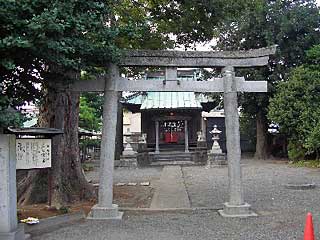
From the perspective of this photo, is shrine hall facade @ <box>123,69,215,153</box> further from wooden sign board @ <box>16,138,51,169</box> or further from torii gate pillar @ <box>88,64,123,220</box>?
wooden sign board @ <box>16,138,51,169</box>

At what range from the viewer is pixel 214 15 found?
46.8 feet

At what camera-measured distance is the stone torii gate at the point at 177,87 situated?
9.74m

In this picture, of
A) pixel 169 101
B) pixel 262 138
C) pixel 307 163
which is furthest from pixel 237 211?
pixel 262 138

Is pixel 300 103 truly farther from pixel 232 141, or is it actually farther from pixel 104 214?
pixel 104 214

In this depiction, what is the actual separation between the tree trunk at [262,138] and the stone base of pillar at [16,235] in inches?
1023

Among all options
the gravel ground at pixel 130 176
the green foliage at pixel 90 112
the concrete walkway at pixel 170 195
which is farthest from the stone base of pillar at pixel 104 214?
the green foliage at pixel 90 112

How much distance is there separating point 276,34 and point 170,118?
966cm

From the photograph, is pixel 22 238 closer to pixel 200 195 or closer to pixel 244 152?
pixel 200 195

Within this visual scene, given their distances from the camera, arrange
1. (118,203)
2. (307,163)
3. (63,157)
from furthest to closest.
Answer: (307,163) → (118,203) → (63,157)

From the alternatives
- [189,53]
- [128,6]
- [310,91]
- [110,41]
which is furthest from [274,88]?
[110,41]

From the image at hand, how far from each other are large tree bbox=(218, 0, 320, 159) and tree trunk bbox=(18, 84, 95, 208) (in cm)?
1870

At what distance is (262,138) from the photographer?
104 feet

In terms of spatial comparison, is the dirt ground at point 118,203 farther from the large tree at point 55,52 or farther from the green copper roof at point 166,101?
the green copper roof at point 166,101

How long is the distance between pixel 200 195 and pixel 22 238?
7487 millimetres
